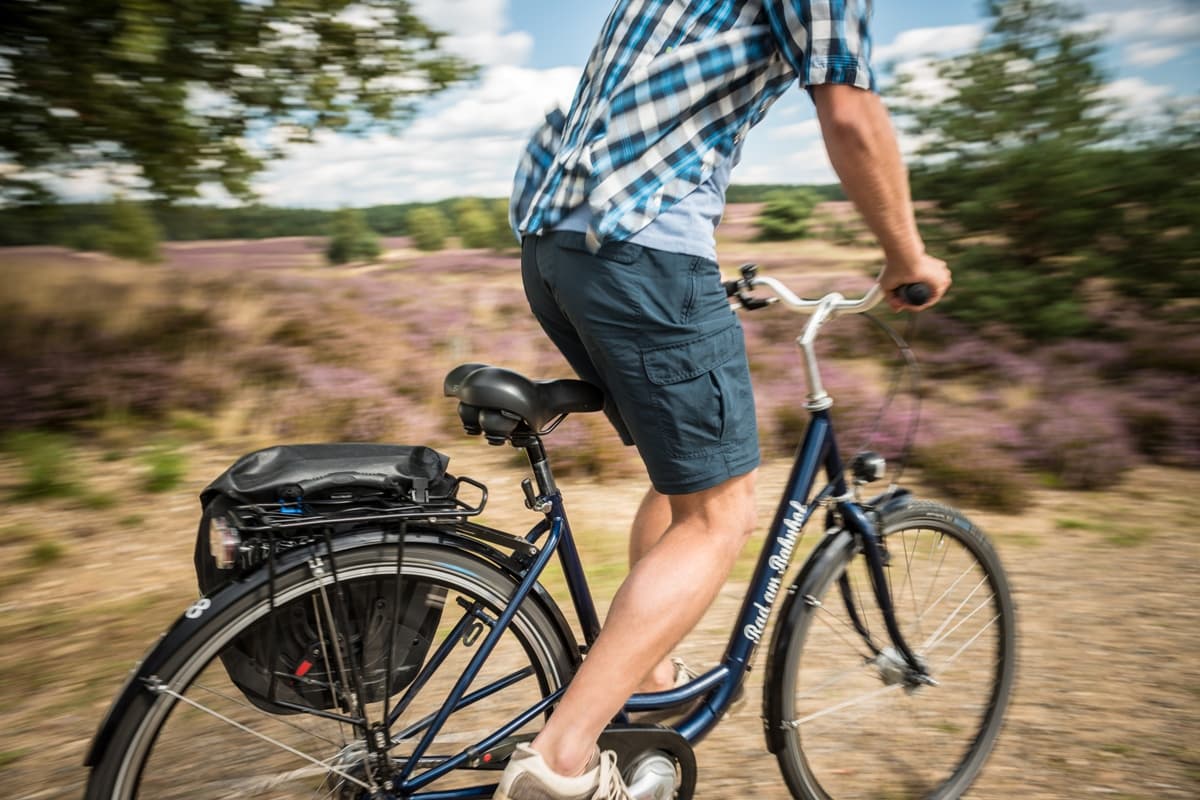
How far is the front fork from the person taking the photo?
81.9 inches

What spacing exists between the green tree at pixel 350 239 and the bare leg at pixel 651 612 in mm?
8691

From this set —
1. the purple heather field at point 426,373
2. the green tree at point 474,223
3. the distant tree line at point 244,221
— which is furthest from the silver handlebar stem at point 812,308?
the green tree at point 474,223

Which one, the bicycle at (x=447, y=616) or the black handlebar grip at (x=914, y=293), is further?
the black handlebar grip at (x=914, y=293)

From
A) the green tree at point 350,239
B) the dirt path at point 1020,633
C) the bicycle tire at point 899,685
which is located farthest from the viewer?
the green tree at point 350,239

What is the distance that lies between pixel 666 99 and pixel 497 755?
1.32 meters

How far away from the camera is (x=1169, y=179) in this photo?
6223 millimetres

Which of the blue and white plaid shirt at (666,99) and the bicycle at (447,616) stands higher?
the blue and white plaid shirt at (666,99)

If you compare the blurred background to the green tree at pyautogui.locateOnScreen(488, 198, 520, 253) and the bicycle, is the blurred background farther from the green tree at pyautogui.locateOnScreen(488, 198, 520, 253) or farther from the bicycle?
the green tree at pyautogui.locateOnScreen(488, 198, 520, 253)

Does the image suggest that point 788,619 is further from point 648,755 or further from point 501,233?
point 501,233

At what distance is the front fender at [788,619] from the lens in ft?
6.64

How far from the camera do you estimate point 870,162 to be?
5.12 ft

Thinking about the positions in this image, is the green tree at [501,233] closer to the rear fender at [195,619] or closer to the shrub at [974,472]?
the shrub at [974,472]

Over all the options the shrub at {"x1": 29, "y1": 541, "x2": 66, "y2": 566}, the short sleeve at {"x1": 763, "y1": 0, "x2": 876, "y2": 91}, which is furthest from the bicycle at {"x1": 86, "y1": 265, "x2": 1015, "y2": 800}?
the shrub at {"x1": 29, "y1": 541, "x2": 66, "y2": 566}

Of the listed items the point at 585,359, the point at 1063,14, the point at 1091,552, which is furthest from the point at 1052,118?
the point at 585,359
